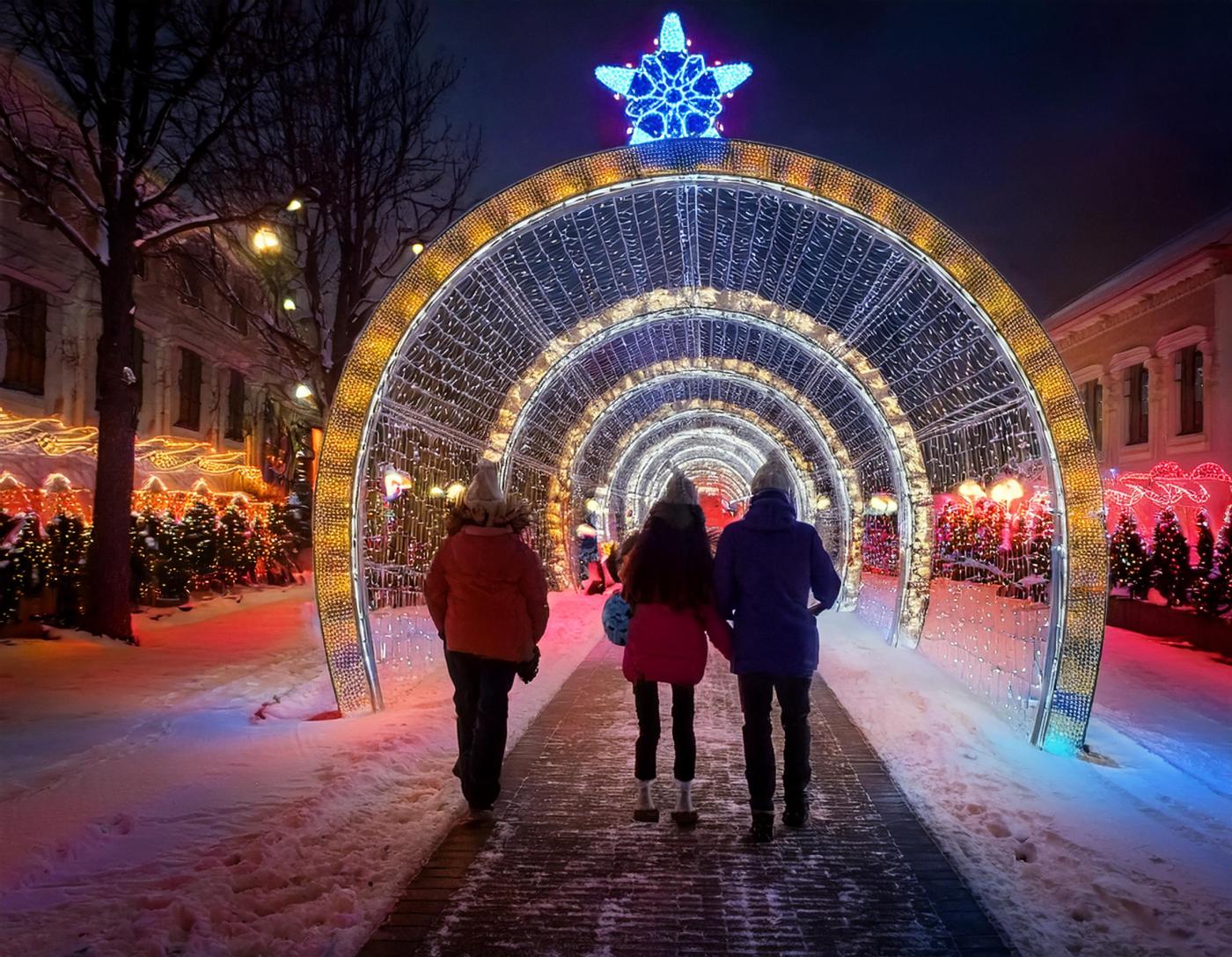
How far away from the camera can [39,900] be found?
3.79 m

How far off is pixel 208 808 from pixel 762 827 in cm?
296

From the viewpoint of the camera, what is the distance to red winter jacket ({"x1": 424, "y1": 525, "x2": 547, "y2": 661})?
4.73m

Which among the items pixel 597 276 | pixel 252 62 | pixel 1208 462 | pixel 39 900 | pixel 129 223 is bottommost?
pixel 39 900

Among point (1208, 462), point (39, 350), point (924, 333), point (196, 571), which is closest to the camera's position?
point (924, 333)

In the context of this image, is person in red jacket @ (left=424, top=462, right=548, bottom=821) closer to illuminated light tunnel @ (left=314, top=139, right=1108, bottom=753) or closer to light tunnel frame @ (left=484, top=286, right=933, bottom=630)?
illuminated light tunnel @ (left=314, top=139, right=1108, bottom=753)

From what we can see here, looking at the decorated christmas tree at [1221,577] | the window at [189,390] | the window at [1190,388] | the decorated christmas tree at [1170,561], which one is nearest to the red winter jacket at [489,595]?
the decorated christmas tree at [1221,577]

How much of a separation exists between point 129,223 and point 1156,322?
2294cm

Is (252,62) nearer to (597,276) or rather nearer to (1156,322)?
(597,276)

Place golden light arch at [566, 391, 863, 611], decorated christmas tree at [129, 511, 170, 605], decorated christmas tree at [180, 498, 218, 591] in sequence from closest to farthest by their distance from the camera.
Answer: decorated christmas tree at [129, 511, 170, 605], golden light arch at [566, 391, 863, 611], decorated christmas tree at [180, 498, 218, 591]

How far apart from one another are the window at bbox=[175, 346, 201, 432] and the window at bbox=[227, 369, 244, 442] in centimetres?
185

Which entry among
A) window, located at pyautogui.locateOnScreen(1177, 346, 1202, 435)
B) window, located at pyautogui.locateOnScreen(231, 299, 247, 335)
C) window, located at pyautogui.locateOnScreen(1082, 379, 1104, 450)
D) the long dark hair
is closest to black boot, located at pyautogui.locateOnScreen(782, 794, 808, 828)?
the long dark hair

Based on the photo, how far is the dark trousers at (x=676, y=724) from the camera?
4.74m

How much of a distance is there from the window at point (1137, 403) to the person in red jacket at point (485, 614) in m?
23.6

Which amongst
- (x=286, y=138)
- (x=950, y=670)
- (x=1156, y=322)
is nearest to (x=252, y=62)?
(x=286, y=138)
